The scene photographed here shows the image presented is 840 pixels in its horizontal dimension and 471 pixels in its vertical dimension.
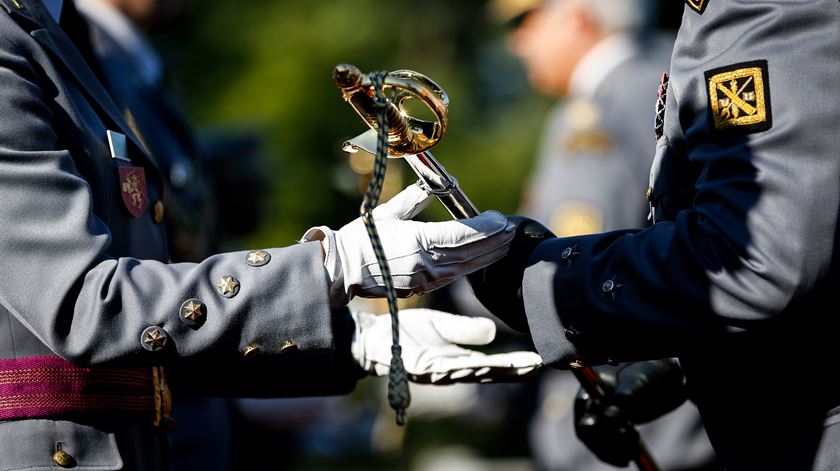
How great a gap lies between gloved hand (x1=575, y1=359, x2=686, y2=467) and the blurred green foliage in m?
5.09

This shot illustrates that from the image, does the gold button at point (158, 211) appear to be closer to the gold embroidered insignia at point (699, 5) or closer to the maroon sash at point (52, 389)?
the maroon sash at point (52, 389)

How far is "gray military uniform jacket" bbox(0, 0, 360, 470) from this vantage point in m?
2.08

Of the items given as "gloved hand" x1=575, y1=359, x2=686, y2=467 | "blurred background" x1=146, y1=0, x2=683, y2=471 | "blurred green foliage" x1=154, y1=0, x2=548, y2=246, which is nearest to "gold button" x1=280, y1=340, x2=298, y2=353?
"gloved hand" x1=575, y1=359, x2=686, y2=467

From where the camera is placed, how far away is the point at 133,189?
2439 millimetres

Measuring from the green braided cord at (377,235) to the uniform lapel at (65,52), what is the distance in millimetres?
673

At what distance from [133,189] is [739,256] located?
1.17m

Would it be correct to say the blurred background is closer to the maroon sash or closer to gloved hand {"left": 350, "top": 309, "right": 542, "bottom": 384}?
gloved hand {"left": 350, "top": 309, "right": 542, "bottom": 384}

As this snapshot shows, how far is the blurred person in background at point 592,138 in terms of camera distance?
184 inches

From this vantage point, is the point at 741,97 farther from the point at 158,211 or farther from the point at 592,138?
the point at 592,138

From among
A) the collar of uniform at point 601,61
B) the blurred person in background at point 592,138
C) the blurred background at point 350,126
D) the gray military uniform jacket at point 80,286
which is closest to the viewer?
the gray military uniform jacket at point 80,286

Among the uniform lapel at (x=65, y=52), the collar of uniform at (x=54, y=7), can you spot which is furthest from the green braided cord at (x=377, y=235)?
the collar of uniform at (x=54, y=7)

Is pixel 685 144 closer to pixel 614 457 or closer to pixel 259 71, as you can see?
pixel 614 457

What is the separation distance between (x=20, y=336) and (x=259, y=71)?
8151 mm

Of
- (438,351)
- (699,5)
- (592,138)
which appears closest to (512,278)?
(438,351)
